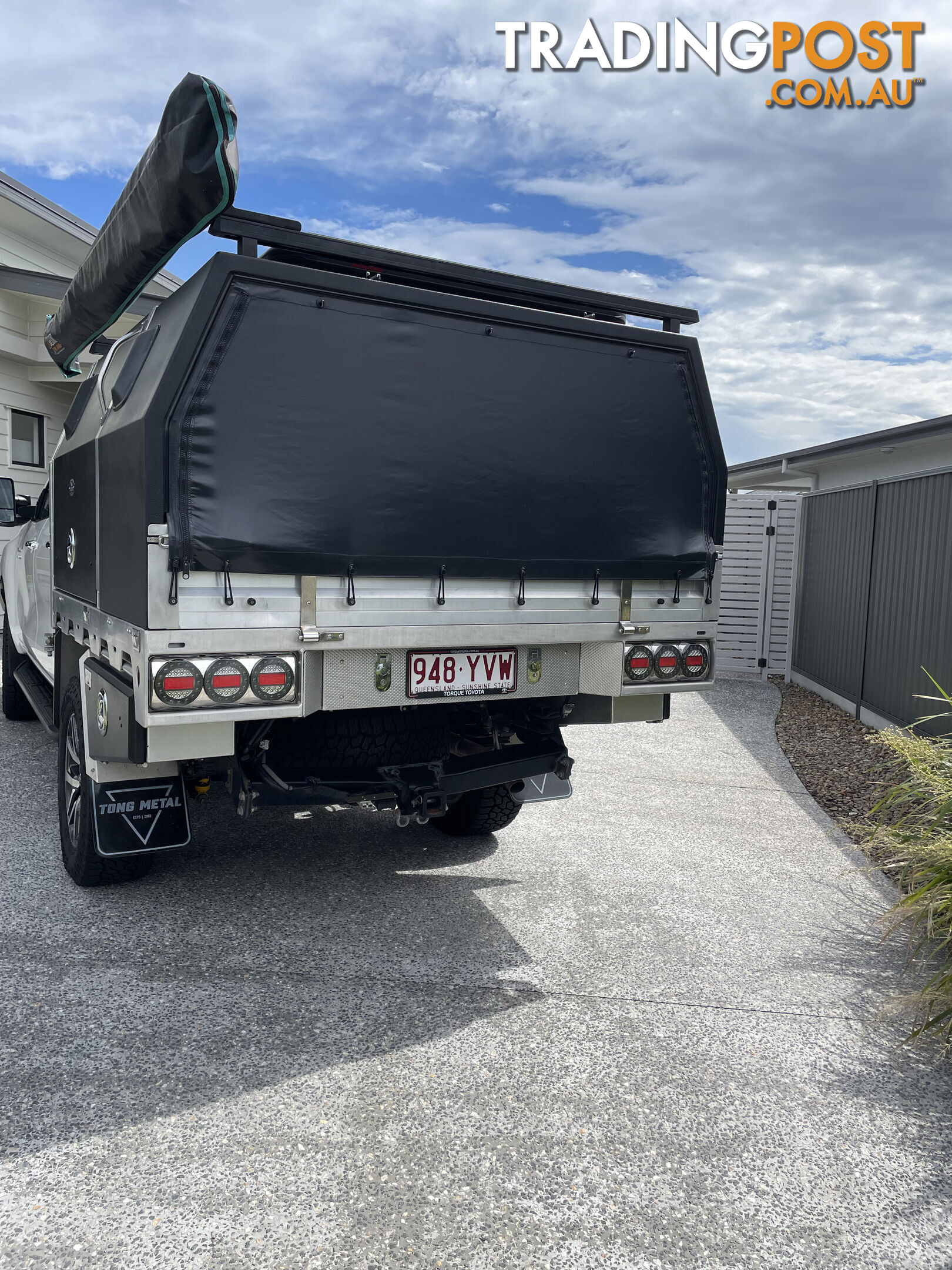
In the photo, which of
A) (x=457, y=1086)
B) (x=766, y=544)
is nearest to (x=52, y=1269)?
(x=457, y=1086)

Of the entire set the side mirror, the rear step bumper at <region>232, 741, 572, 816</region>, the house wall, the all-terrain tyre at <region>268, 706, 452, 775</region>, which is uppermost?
the house wall

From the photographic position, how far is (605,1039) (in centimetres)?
322

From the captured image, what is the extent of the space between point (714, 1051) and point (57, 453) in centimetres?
461

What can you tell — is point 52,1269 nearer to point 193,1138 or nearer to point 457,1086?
point 193,1138

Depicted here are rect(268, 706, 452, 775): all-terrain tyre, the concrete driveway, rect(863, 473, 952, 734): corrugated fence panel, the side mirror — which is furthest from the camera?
rect(863, 473, 952, 734): corrugated fence panel

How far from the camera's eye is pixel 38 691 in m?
6.78

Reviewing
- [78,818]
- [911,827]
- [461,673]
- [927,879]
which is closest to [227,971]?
[78,818]

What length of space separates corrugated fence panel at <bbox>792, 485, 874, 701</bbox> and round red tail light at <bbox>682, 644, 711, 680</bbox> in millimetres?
5643

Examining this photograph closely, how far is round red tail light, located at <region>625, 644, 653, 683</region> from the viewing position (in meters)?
4.23

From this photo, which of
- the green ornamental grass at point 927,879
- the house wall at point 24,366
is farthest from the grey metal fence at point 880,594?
the house wall at point 24,366

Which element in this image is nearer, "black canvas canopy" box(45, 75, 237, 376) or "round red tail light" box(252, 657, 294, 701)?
"black canvas canopy" box(45, 75, 237, 376)

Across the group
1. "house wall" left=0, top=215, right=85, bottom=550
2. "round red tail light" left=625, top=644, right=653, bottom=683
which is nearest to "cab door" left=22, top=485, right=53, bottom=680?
"round red tail light" left=625, top=644, right=653, bottom=683

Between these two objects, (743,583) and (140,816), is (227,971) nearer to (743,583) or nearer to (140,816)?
(140,816)

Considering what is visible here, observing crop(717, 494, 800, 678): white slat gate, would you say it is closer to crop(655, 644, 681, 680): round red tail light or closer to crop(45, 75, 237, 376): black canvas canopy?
crop(655, 644, 681, 680): round red tail light
